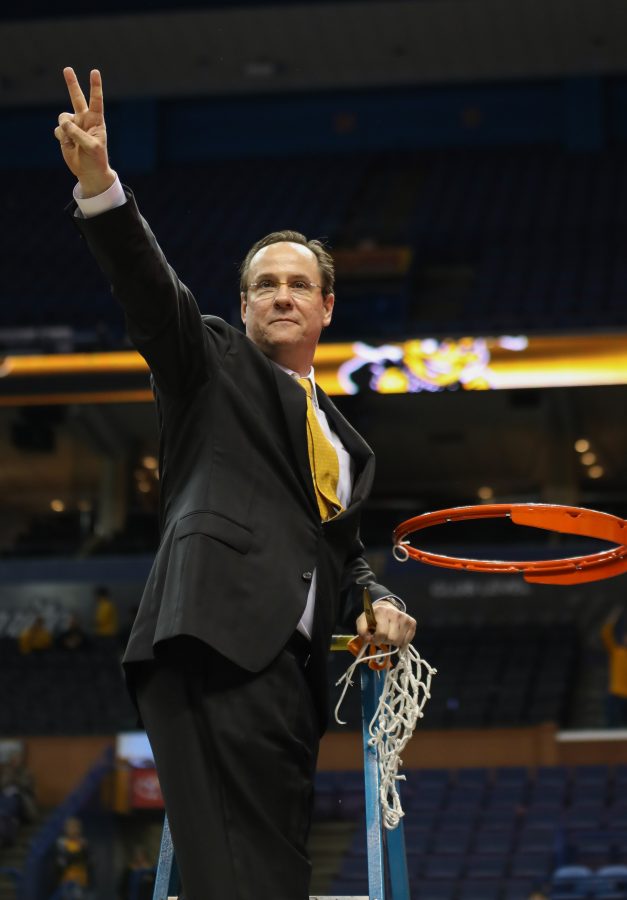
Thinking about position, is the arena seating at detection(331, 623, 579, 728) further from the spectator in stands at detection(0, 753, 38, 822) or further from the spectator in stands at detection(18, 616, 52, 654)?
the spectator in stands at detection(18, 616, 52, 654)

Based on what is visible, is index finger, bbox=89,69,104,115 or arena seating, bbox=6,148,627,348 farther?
arena seating, bbox=6,148,627,348

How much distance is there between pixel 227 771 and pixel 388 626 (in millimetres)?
399

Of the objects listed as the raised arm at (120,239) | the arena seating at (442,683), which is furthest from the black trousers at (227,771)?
the arena seating at (442,683)

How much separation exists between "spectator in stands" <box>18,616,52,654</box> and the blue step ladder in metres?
12.8

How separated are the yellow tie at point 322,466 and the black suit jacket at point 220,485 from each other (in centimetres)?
3

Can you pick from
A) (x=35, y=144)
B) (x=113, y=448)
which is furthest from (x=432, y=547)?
(x=35, y=144)

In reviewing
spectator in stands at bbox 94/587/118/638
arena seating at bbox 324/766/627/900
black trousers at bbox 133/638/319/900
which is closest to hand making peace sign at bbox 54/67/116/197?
black trousers at bbox 133/638/319/900

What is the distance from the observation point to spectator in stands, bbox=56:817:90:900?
9.23 m

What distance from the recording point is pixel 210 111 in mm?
20156

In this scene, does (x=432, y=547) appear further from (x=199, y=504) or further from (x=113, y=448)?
(x=199, y=504)

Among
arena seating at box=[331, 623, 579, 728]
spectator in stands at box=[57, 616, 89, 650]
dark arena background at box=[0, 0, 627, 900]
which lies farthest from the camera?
spectator in stands at box=[57, 616, 89, 650]

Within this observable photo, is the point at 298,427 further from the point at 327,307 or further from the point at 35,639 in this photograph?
the point at 35,639

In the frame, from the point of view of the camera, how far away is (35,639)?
14.9 metres

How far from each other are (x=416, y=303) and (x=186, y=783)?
46.9 feet
